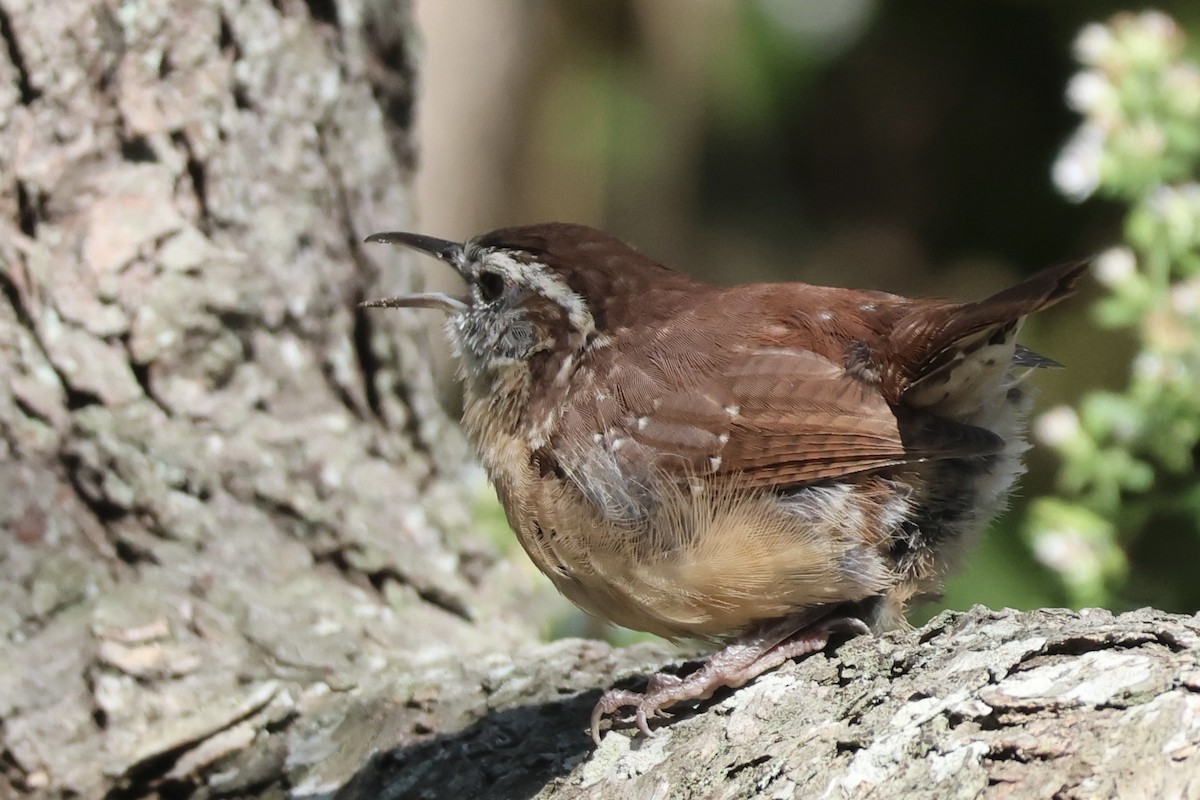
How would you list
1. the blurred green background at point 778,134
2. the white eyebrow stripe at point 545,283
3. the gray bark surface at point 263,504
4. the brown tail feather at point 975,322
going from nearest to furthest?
the brown tail feather at point 975,322 < the gray bark surface at point 263,504 < the white eyebrow stripe at point 545,283 < the blurred green background at point 778,134

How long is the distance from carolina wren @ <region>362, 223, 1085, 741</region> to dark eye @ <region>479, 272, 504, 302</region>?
44 centimetres

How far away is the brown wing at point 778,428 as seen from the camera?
8.97 feet

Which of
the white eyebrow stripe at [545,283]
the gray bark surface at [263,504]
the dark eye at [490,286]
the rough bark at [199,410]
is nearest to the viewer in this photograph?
the gray bark surface at [263,504]

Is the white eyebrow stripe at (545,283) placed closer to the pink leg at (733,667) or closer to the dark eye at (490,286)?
the dark eye at (490,286)

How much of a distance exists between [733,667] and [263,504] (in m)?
1.48

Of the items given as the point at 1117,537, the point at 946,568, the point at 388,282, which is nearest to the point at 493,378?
the point at 388,282

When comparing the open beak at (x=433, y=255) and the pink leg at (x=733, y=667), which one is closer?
the pink leg at (x=733, y=667)

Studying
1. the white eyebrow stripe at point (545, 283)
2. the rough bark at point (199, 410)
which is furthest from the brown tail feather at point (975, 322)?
the rough bark at point (199, 410)

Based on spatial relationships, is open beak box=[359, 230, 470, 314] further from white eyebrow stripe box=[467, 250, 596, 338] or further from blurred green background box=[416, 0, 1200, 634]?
blurred green background box=[416, 0, 1200, 634]

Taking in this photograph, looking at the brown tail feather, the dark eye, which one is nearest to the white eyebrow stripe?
the dark eye

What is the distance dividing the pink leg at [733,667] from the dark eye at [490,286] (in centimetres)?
122

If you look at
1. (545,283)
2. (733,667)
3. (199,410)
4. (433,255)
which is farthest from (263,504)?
(733,667)

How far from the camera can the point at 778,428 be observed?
2.85 m

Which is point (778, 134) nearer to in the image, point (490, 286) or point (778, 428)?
point (490, 286)
